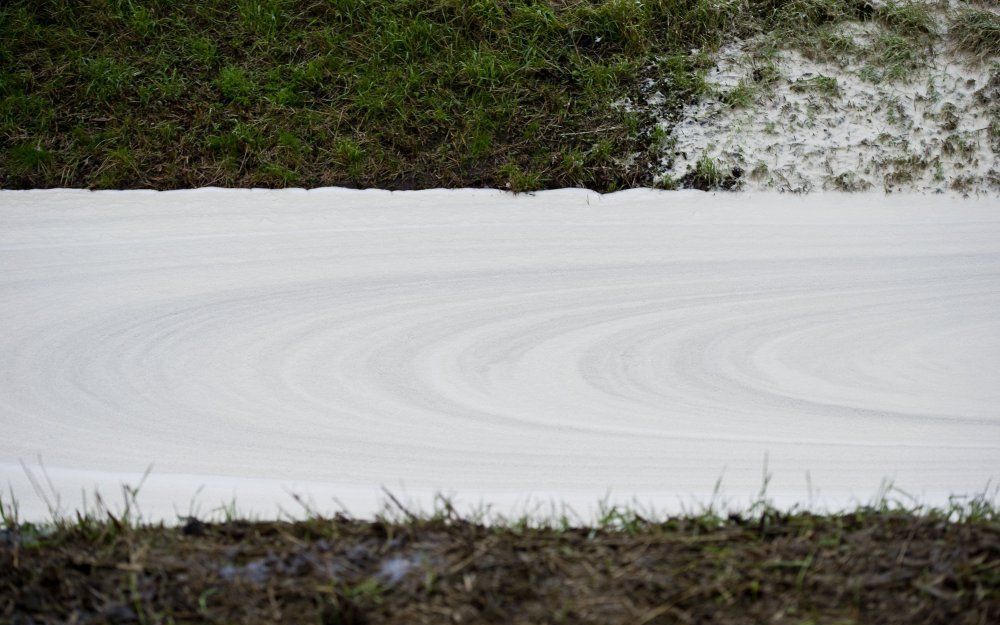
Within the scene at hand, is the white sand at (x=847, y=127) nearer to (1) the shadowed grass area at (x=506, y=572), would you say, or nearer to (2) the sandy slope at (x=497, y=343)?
(2) the sandy slope at (x=497, y=343)

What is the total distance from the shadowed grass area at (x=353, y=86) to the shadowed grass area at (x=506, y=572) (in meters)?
1.30

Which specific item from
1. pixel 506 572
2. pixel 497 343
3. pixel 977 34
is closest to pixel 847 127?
pixel 977 34

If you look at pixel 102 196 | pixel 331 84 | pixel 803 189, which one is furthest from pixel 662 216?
pixel 102 196

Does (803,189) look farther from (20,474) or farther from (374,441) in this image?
(20,474)

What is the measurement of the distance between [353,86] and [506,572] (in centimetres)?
171

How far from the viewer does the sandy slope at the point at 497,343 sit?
152 cm

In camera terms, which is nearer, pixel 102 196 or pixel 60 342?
pixel 60 342

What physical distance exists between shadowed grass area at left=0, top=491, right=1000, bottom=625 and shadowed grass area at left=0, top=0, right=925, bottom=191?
1301mm

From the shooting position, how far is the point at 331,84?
234 centimetres

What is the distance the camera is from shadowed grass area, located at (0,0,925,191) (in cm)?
226

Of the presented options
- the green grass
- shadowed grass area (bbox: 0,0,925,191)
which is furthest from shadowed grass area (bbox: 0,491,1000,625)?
the green grass

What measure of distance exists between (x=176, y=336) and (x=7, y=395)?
1.17ft

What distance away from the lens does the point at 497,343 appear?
1.85 meters

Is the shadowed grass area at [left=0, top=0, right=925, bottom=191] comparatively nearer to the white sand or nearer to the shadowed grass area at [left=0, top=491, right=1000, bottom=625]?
the white sand
